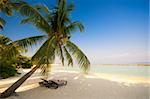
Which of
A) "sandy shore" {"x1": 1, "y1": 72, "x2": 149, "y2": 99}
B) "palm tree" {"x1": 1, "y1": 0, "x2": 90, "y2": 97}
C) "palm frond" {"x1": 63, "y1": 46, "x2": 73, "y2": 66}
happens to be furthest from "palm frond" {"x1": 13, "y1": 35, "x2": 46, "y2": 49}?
"sandy shore" {"x1": 1, "y1": 72, "x2": 149, "y2": 99}

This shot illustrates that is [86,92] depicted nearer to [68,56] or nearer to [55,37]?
[68,56]

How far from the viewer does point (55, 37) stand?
3.49m

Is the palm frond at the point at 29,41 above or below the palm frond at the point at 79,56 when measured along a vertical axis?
above

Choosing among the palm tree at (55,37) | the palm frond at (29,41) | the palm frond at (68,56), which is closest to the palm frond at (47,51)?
the palm tree at (55,37)

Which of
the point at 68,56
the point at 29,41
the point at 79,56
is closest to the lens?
the point at 29,41

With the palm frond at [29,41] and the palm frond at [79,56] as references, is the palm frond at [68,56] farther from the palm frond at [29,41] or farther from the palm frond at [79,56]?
the palm frond at [29,41]

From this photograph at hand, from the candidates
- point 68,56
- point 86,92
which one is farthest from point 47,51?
point 86,92

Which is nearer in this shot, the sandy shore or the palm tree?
the palm tree

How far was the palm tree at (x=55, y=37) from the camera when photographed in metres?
3.34

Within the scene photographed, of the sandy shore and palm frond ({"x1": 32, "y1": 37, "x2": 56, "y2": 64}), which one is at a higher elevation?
palm frond ({"x1": 32, "y1": 37, "x2": 56, "y2": 64})

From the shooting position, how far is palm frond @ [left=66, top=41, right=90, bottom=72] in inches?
142

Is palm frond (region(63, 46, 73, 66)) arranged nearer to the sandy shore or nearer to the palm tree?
the palm tree

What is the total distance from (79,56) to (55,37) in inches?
23.4

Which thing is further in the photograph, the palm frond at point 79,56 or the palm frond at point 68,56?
the palm frond at point 68,56
